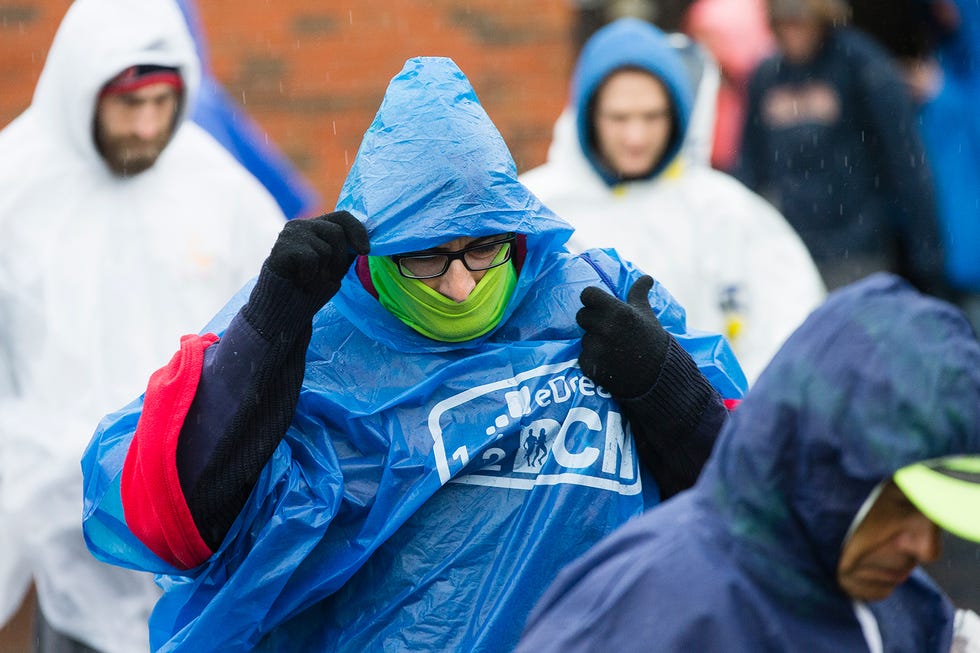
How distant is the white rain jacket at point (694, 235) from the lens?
5.64 m

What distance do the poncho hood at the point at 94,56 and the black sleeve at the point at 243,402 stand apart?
2358 mm

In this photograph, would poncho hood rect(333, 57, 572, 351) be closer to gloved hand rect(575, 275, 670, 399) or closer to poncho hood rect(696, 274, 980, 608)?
gloved hand rect(575, 275, 670, 399)

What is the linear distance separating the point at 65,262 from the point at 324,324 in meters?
2.04

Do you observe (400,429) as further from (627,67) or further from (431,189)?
(627,67)

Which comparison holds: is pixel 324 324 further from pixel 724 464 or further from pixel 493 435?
pixel 724 464

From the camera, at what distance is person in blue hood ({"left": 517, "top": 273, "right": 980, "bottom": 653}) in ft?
6.42

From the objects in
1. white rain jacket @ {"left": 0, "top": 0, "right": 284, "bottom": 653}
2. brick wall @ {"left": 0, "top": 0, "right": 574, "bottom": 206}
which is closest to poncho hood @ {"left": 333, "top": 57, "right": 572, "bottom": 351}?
white rain jacket @ {"left": 0, "top": 0, "right": 284, "bottom": 653}

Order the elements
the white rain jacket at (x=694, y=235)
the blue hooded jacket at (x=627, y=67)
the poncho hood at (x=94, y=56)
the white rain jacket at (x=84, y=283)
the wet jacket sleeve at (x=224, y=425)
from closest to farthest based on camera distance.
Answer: the wet jacket sleeve at (x=224, y=425) → the white rain jacket at (x=84, y=283) → the poncho hood at (x=94, y=56) → the white rain jacket at (x=694, y=235) → the blue hooded jacket at (x=627, y=67)

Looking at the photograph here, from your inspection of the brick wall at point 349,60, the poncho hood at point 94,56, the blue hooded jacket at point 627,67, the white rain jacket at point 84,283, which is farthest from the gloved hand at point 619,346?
the brick wall at point 349,60

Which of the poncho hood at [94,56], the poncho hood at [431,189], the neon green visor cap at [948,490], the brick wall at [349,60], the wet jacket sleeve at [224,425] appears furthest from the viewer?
the brick wall at [349,60]

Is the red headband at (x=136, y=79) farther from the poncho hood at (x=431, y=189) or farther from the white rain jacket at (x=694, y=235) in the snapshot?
the poncho hood at (x=431, y=189)

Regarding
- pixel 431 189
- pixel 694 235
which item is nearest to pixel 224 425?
pixel 431 189

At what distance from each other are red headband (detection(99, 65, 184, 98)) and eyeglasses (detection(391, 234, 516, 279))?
2.28 meters

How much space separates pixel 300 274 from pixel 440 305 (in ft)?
1.00
